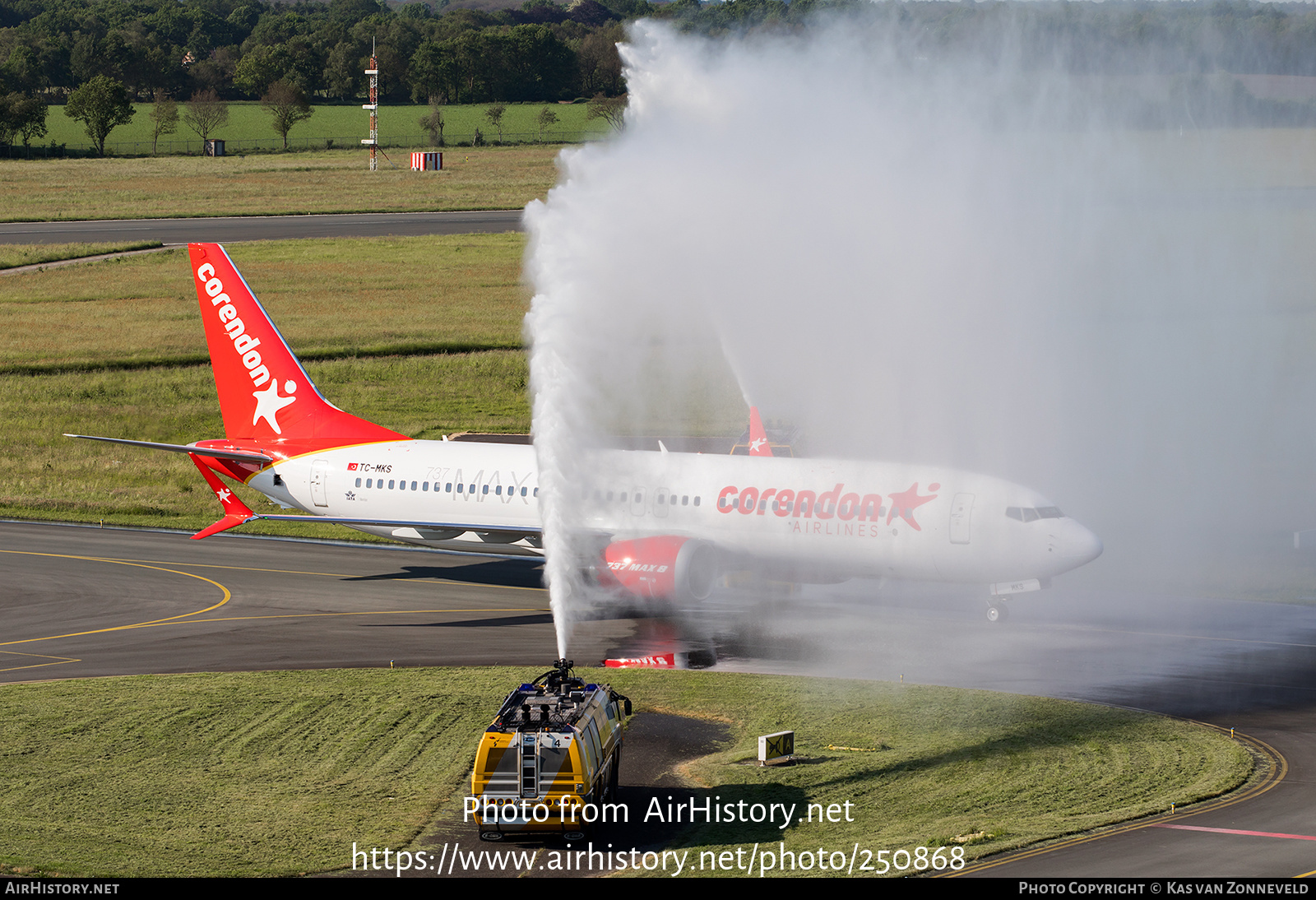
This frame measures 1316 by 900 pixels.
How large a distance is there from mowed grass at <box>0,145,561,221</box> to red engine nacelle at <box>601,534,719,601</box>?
124726 millimetres

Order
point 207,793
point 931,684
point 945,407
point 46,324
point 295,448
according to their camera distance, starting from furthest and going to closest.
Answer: point 46,324 < point 945,407 < point 295,448 < point 931,684 < point 207,793

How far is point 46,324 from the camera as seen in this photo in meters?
104

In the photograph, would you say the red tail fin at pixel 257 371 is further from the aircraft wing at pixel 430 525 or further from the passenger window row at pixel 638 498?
the passenger window row at pixel 638 498

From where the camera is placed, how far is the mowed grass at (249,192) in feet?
529

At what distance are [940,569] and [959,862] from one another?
67.8 ft

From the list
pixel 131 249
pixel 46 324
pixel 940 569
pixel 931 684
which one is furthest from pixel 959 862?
pixel 131 249

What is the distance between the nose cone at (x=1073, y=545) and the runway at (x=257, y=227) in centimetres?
11041

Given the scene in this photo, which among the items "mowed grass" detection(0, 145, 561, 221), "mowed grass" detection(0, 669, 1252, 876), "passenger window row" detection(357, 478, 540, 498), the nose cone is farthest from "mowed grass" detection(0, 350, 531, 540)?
"mowed grass" detection(0, 145, 561, 221)

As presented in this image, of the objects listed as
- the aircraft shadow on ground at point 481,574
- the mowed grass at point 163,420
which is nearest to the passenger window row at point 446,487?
the aircraft shadow on ground at point 481,574

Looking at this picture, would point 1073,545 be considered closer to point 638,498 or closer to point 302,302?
point 638,498

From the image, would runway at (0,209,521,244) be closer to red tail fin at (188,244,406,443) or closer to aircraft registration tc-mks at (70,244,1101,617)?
red tail fin at (188,244,406,443)

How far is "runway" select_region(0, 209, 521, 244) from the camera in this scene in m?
142

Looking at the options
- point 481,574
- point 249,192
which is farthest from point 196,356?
point 249,192

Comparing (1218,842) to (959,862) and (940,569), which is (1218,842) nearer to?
(959,862)
